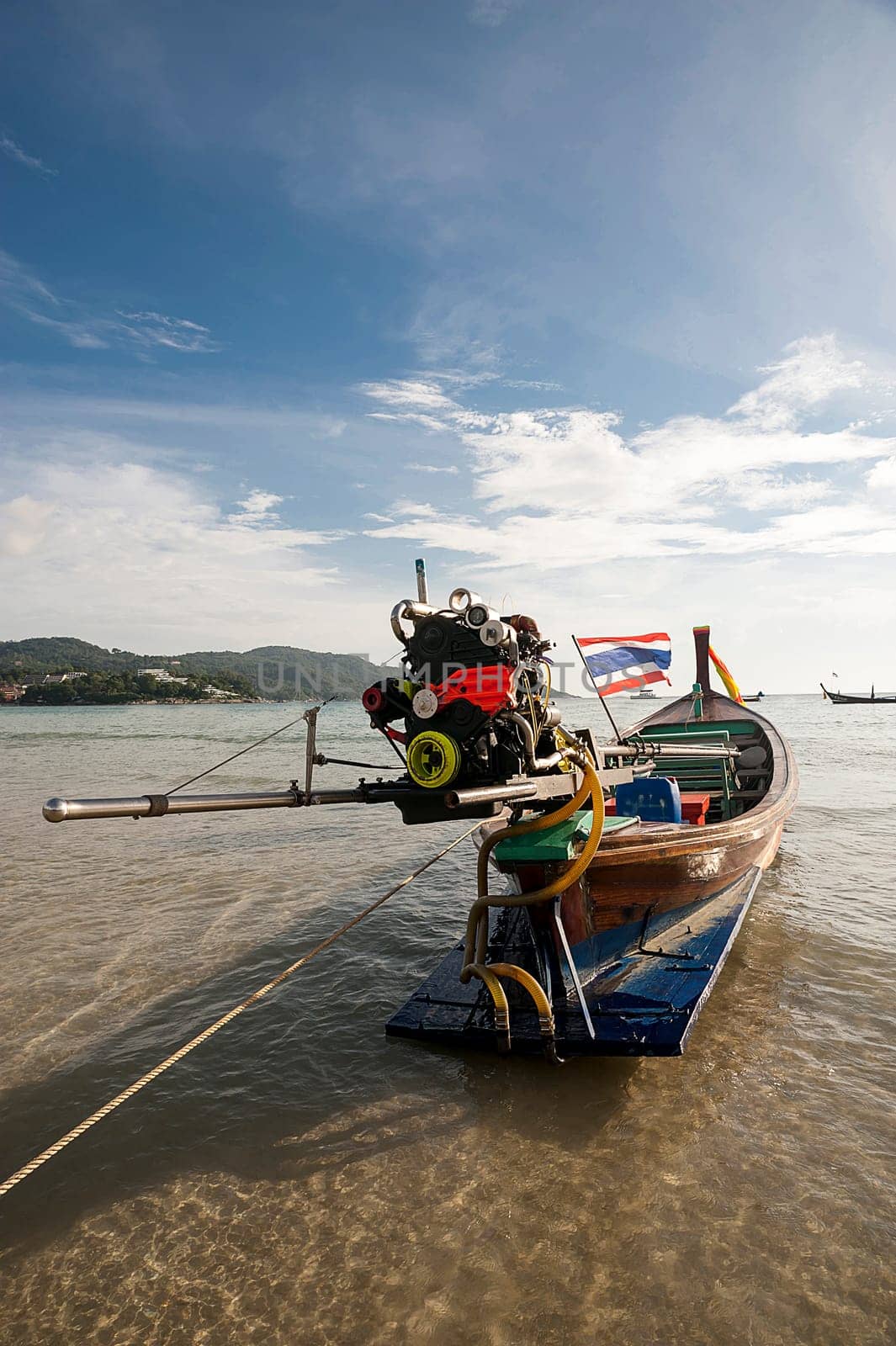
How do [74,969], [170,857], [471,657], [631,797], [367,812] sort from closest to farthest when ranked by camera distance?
1. [471,657]
2. [74,969]
3. [631,797]
4. [170,857]
5. [367,812]

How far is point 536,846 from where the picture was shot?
676cm

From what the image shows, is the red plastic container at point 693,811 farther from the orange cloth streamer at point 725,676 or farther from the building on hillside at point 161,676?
the building on hillside at point 161,676

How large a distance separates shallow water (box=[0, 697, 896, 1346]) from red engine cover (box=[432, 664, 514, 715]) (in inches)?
143

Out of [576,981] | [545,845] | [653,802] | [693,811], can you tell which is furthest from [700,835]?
[576,981]

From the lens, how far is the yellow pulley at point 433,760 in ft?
17.4

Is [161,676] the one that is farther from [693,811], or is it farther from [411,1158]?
[411,1158]

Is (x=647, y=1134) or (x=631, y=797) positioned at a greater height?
(x=631, y=797)

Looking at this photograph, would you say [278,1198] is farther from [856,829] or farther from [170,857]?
[856,829]

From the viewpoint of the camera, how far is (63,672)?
15550cm

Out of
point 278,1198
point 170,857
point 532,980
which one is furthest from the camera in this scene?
point 170,857

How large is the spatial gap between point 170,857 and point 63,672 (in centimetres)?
16157

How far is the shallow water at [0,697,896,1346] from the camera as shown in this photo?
418 centimetres

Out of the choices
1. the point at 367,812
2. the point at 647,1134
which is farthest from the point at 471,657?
the point at 367,812

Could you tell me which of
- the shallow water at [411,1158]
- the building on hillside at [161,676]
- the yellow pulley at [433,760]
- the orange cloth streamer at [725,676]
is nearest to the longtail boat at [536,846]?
the yellow pulley at [433,760]
